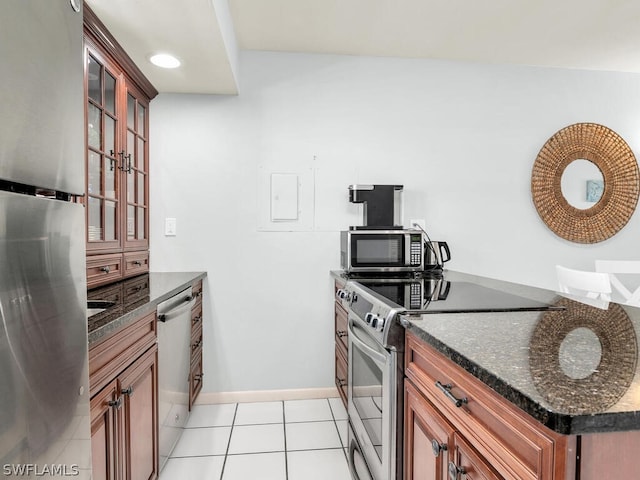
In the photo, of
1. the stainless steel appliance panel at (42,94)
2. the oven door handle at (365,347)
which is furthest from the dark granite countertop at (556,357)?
the stainless steel appliance panel at (42,94)

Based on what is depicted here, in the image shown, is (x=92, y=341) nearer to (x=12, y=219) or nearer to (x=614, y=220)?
(x=12, y=219)

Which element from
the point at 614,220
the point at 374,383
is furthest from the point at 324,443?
the point at 614,220

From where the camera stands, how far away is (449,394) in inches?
36.0

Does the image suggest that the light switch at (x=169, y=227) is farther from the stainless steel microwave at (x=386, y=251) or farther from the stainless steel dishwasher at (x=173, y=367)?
the stainless steel microwave at (x=386, y=251)

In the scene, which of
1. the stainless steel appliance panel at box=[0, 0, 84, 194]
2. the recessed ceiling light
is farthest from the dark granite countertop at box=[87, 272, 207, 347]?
the recessed ceiling light

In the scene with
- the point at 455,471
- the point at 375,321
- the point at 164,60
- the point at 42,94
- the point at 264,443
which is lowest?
the point at 264,443

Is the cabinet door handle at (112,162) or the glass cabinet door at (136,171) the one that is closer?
the cabinet door handle at (112,162)

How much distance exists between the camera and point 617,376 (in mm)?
701

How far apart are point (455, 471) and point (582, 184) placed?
111 inches

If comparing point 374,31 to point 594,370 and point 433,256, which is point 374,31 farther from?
point 594,370

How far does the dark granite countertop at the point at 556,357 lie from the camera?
1.87ft

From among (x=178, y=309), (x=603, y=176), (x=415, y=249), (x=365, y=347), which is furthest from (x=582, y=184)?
(x=178, y=309)

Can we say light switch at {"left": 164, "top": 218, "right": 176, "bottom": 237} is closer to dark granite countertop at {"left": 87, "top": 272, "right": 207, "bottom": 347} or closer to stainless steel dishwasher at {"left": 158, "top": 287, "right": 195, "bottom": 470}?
dark granite countertop at {"left": 87, "top": 272, "right": 207, "bottom": 347}

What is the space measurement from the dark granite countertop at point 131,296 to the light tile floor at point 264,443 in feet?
2.84
